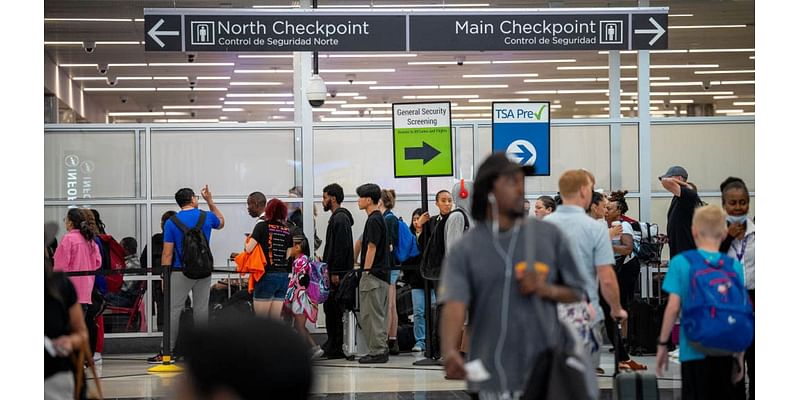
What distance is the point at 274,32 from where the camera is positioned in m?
9.94

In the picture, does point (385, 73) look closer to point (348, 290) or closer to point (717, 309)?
point (348, 290)

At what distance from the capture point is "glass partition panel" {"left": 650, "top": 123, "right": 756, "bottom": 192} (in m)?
14.3

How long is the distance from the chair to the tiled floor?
0.92m

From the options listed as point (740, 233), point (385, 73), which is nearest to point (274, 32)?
point (740, 233)

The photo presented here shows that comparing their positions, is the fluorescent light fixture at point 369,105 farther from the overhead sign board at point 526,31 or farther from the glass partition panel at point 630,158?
the overhead sign board at point 526,31

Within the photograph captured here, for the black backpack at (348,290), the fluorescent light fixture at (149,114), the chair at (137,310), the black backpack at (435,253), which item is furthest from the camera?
the fluorescent light fixture at (149,114)

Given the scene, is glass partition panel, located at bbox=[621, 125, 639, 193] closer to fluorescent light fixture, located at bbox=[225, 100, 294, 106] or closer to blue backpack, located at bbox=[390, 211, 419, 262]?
blue backpack, located at bbox=[390, 211, 419, 262]

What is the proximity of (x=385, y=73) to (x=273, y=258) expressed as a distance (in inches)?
510

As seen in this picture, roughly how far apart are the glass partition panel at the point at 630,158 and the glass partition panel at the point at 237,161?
13.4 ft

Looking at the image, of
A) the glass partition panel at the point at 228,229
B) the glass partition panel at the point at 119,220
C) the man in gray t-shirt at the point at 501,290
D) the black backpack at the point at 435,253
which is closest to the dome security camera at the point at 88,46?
the glass partition panel at the point at 119,220

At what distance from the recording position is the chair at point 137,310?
1315cm

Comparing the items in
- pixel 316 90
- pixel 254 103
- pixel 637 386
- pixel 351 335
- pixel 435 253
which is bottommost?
pixel 351 335

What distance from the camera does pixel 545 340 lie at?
4.51 meters
